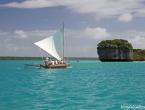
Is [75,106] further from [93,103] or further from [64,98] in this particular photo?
[64,98]

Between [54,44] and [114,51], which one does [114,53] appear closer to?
[114,51]

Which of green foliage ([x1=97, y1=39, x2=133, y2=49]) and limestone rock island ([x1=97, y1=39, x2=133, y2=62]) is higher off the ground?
green foliage ([x1=97, y1=39, x2=133, y2=49])

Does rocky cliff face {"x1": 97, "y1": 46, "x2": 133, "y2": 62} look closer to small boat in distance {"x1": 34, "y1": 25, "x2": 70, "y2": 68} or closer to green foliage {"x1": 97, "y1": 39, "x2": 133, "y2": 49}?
green foliage {"x1": 97, "y1": 39, "x2": 133, "y2": 49}

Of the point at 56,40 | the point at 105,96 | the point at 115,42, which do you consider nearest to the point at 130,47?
the point at 115,42

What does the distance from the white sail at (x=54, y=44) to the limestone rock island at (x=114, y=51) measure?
83940 millimetres

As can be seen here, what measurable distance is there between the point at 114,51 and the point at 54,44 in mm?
87648

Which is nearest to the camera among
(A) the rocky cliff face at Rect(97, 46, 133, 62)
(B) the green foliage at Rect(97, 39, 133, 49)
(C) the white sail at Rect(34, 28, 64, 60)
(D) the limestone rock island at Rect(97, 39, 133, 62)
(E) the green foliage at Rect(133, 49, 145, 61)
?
(C) the white sail at Rect(34, 28, 64, 60)

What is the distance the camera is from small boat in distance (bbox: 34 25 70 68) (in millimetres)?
48812

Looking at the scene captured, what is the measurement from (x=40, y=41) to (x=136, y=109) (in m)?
35.9

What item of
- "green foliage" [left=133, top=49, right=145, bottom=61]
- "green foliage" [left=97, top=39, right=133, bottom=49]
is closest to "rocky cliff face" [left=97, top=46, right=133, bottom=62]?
"green foliage" [left=97, top=39, right=133, bottom=49]

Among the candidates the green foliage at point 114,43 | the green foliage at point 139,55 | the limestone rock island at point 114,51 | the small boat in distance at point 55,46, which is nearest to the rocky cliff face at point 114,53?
the limestone rock island at point 114,51

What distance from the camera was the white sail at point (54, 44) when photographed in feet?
160

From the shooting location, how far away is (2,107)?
49.0 ft

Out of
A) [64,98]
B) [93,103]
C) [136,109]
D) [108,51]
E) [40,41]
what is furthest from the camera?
[108,51]
